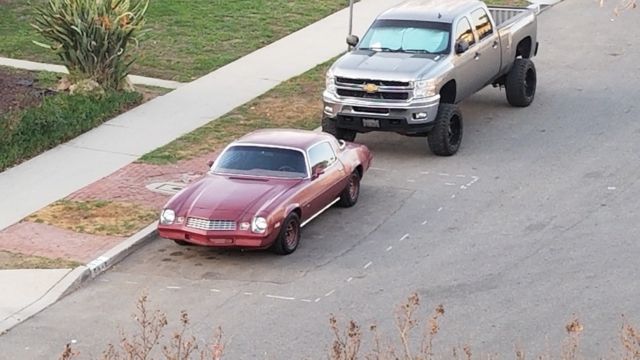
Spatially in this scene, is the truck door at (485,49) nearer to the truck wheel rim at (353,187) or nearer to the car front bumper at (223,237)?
the truck wheel rim at (353,187)

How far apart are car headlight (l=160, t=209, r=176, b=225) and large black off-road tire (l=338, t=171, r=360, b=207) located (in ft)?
8.36

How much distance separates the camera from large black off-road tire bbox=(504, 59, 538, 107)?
2159 centimetres

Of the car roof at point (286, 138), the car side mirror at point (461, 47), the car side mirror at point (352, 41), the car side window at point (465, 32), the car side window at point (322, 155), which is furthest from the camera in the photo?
the car side mirror at point (352, 41)

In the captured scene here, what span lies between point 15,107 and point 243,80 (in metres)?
4.18

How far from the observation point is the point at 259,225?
15164 millimetres

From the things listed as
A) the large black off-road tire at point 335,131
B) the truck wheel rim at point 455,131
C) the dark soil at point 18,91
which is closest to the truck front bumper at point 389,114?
the large black off-road tire at point 335,131

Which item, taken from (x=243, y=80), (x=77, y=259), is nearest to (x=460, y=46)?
(x=243, y=80)

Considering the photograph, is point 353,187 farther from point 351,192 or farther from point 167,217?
point 167,217

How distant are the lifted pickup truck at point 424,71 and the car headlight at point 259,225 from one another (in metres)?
4.32

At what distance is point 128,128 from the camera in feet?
68.6

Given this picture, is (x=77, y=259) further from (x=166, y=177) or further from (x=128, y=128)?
(x=128, y=128)

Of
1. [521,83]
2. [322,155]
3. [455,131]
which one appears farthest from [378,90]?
[521,83]

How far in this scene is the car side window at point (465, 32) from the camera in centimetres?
2011

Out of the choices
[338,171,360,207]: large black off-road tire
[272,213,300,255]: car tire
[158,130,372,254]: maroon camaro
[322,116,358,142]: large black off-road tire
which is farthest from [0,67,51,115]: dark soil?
[272,213,300,255]: car tire
